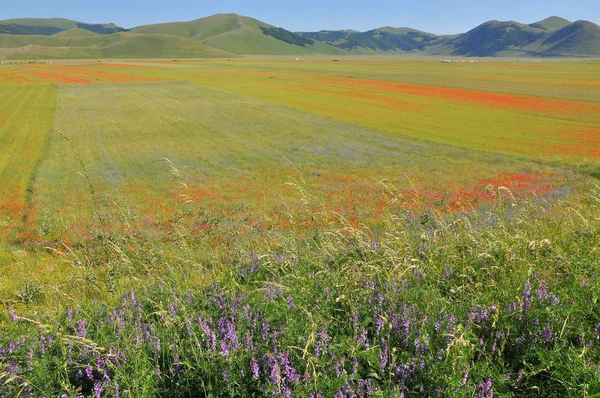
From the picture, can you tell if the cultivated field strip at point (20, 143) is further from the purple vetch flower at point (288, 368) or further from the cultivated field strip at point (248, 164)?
the purple vetch flower at point (288, 368)

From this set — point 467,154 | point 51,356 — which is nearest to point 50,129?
point 467,154

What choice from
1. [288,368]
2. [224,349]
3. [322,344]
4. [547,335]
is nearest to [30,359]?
[224,349]

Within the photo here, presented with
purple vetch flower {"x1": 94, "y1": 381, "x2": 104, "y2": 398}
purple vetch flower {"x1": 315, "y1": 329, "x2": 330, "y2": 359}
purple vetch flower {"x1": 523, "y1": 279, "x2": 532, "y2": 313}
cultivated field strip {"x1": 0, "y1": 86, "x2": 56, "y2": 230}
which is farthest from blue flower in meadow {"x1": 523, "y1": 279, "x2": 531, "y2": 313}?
cultivated field strip {"x1": 0, "y1": 86, "x2": 56, "y2": 230}

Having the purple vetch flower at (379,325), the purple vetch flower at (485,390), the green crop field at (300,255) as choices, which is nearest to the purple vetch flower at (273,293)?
the green crop field at (300,255)

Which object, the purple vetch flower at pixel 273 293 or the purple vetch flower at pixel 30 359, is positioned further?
the purple vetch flower at pixel 273 293

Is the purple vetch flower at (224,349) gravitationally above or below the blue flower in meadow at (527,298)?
below

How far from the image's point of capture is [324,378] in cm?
321

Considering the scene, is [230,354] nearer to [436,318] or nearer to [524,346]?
[436,318]

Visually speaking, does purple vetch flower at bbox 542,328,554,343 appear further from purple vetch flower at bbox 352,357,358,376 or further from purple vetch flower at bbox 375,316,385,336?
purple vetch flower at bbox 352,357,358,376

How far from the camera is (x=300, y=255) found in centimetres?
644

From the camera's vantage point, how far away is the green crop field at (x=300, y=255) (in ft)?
11.4

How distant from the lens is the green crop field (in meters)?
3.46

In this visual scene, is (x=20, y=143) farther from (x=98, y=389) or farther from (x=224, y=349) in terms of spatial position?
(x=224, y=349)

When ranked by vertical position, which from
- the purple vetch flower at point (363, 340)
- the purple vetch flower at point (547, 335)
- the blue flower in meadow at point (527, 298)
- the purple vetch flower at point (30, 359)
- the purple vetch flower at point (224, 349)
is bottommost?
the purple vetch flower at point (30, 359)
